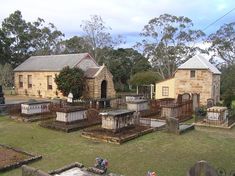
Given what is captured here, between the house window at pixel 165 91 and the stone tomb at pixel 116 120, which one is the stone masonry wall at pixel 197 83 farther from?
the stone tomb at pixel 116 120

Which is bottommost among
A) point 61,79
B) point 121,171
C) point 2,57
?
point 121,171

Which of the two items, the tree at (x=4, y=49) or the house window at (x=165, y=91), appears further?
the tree at (x=4, y=49)

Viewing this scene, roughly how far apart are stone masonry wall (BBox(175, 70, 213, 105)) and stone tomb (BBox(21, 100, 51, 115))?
13083mm

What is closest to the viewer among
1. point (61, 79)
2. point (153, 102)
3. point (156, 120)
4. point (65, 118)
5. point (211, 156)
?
point (211, 156)

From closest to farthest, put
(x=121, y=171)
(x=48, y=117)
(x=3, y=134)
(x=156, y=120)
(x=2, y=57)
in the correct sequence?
(x=121, y=171) < (x=3, y=134) < (x=156, y=120) < (x=48, y=117) < (x=2, y=57)

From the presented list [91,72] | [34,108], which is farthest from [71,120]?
[91,72]

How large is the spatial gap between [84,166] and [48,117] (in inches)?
448

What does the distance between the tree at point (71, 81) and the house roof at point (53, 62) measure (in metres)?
2.93

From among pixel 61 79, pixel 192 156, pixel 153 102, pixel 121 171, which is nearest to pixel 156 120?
pixel 153 102

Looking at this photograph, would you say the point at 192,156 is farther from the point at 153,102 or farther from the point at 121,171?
the point at 153,102

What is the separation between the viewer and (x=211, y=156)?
38.5 feet

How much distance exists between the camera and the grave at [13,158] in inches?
404

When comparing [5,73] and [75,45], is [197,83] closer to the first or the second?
[5,73]

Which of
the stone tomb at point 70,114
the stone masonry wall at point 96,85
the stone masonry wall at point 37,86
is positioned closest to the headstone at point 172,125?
the stone tomb at point 70,114
